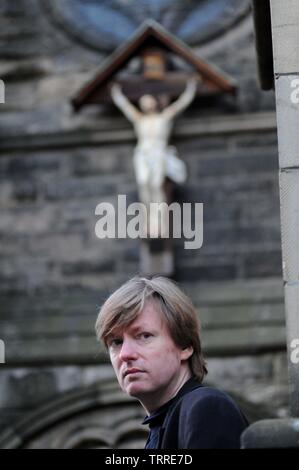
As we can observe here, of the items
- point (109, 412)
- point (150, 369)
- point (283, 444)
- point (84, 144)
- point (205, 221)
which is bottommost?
point (109, 412)

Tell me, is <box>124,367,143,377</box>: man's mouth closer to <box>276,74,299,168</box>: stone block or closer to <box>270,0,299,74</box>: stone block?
<box>276,74,299,168</box>: stone block

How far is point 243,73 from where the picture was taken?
1123 cm

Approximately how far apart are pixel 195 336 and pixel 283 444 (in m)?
0.34

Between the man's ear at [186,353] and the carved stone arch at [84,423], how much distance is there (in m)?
7.00

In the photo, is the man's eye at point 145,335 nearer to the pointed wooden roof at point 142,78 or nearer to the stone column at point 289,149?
the stone column at point 289,149

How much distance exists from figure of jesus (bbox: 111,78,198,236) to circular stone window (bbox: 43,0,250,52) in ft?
2.80

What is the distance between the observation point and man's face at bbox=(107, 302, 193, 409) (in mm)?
2725

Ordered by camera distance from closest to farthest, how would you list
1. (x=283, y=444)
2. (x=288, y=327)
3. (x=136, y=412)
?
(x=283, y=444) < (x=288, y=327) < (x=136, y=412)

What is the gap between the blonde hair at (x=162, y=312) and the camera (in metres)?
2.76

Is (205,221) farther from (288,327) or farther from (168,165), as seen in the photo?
(288,327)

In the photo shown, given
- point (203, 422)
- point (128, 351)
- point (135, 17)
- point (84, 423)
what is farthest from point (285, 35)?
point (135, 17)

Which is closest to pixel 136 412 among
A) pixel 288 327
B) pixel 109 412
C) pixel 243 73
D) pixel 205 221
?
pixel 109 412

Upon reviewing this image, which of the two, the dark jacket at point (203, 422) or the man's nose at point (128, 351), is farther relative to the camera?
the man's nose at point (128, 351)

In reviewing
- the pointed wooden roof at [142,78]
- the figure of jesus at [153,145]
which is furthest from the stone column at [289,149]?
the pointed wooden roof at [142,78]
